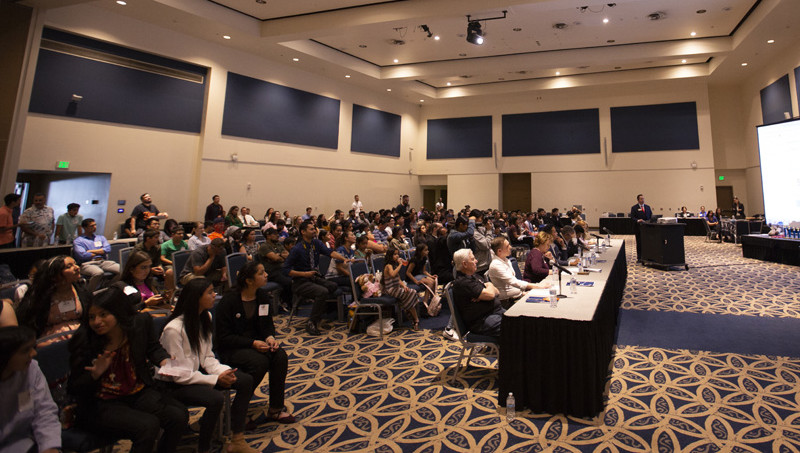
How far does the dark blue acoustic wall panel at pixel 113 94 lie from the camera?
332 inches

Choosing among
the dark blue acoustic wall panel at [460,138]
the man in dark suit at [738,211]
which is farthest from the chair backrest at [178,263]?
the man in dark suit at [738,211]

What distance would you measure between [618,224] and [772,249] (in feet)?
23.3

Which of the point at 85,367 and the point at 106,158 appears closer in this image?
the point at 85,367

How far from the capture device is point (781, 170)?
914 centimetres

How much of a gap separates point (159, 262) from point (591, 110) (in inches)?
686

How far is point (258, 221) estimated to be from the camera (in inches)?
480

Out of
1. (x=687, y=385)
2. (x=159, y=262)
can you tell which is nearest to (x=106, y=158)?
(x=159, y=262)

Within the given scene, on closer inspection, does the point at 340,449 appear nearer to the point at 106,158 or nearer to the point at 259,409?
the point at 259,409

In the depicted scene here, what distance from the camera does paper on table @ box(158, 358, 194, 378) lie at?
220 centimetres

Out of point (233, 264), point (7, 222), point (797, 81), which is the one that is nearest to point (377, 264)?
point (233, 264)

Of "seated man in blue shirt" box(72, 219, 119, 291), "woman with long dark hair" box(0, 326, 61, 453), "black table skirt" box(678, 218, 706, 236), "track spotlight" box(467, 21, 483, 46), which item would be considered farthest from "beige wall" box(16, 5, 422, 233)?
"black table skirt" box(678, 218, 706, 236)

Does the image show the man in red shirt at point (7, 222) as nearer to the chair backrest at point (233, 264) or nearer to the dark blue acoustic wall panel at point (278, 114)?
the chair backrest at point (233, 264)

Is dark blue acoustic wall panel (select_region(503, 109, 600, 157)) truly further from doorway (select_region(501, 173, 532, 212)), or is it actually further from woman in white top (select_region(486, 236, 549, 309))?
woman in white top (select_region(486, 236, 549, 309))

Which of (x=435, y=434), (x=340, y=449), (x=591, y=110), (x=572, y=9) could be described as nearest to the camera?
(x=340, y=449)
